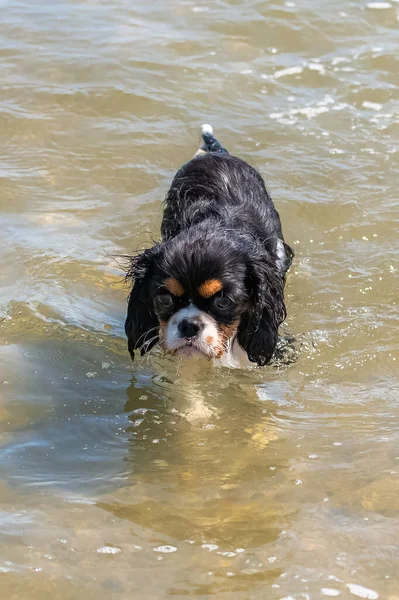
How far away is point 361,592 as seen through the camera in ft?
11.6

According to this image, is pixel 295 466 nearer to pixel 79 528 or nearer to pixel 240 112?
pixel 79 528

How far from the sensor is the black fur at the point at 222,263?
15.6 feet

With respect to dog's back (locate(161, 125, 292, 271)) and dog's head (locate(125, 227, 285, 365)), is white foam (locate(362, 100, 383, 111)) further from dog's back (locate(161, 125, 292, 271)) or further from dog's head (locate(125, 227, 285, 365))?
dog's head (locate(125, 227, 285, 365))

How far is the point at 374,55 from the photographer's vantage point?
10164 millimetres

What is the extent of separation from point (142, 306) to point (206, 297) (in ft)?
1.92

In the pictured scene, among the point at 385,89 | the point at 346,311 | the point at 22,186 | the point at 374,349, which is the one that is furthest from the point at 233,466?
the point at 385,89

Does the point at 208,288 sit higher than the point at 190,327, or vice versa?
the point at 208,288

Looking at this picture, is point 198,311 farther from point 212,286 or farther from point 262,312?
point 262,312

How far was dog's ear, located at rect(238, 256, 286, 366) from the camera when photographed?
4.96 m

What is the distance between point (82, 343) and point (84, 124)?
3.69m

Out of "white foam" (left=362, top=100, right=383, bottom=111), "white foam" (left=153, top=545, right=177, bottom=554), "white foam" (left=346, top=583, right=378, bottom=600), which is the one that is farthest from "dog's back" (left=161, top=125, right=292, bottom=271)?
"white foam" (left=362, top=100, right=383, bottom=111)

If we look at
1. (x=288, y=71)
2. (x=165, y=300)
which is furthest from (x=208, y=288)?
(x=288, y=71)

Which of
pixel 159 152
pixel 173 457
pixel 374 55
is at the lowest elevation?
pixel 173 457

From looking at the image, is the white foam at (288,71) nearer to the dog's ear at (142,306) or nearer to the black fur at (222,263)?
the black fur at (222,263)
